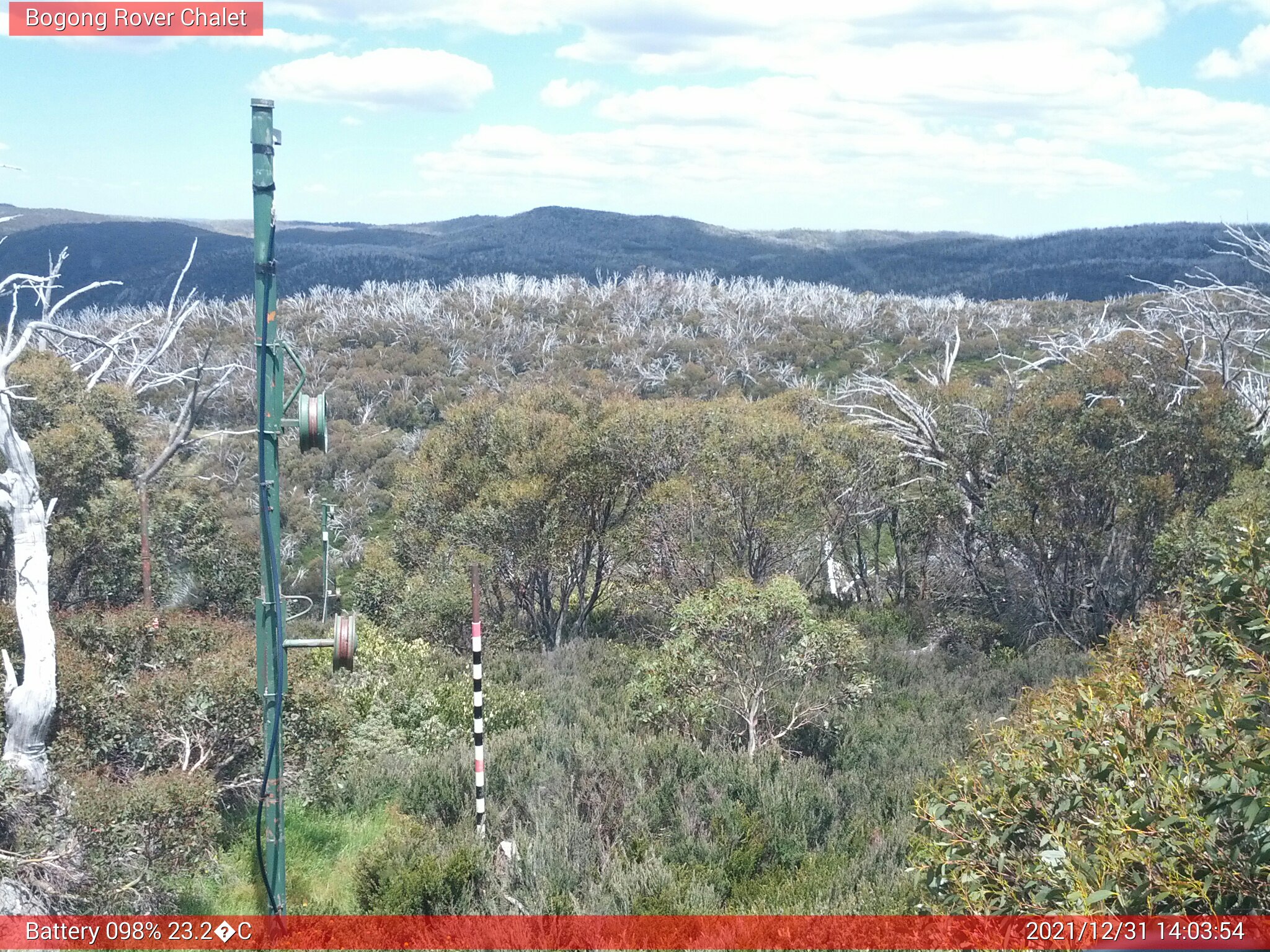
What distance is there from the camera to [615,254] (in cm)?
13650

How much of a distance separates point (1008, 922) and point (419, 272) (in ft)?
382

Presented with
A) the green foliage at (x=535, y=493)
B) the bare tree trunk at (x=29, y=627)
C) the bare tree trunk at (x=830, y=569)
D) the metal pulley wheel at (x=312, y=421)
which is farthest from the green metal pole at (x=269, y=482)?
the bare tree trunk at (x=830, y=569)

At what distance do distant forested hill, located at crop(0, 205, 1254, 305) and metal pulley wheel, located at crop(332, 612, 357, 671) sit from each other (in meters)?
78.7

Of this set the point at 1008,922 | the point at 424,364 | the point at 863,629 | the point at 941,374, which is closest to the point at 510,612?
the point at 863,629

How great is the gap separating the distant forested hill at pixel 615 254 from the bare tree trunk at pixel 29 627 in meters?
75.7

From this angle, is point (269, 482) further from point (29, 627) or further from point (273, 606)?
point (29, 627)

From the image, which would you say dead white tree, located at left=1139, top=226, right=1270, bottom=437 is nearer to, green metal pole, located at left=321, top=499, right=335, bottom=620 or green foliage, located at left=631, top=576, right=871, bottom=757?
green foliage, located at left=631, top=576, right=871, bottom=757

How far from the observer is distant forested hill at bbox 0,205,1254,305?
95.9m

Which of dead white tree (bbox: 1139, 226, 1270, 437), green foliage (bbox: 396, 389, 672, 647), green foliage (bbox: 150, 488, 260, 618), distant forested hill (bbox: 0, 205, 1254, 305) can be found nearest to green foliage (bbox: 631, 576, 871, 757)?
green foliage (bbox: 396, 389, 672, 647)

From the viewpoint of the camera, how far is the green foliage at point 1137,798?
3.84 m

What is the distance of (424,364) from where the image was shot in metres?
54.5

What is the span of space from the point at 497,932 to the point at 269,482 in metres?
2.78

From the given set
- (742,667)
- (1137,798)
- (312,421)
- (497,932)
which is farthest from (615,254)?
(1137,798)

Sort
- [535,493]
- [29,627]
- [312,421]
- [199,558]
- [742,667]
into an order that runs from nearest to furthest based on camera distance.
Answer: [312,421]
[29,627]
[742,667]
[535,493]
[199,558]
